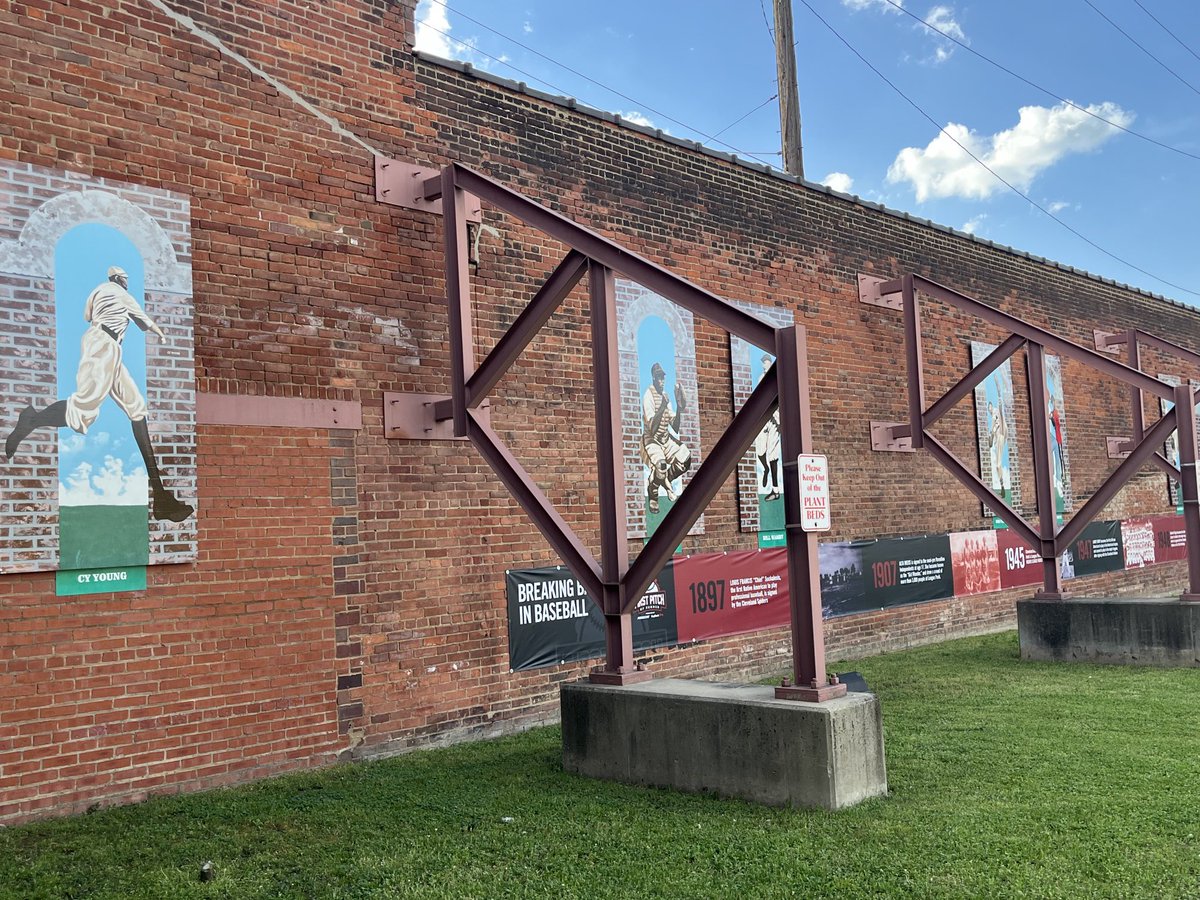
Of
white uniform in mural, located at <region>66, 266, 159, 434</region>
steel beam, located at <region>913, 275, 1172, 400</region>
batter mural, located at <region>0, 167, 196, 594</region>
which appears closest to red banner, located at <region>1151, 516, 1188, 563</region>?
steel beam, located at <region>913, 275, 1172, 400</region>

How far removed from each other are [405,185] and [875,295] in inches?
301

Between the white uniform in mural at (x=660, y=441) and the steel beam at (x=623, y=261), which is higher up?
the steel beam at (x=623, y=261)

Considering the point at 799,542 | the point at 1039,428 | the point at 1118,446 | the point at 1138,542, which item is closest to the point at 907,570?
the point at 1039,428

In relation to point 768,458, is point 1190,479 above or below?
below

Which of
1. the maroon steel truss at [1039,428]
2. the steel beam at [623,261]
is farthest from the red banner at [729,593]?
the steel beam at [623,261]

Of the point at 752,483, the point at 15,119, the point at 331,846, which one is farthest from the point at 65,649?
the point at 752,483

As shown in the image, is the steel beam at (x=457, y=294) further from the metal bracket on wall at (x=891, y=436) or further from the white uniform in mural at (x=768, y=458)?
the metal bracket on wall at (x=891, y=436)

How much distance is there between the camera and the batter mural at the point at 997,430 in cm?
1581

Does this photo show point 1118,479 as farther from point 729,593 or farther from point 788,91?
point 788,91

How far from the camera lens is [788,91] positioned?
19516 millimetres

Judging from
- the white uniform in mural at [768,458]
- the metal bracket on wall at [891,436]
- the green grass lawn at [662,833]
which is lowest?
the green grass lawn at [662,833]

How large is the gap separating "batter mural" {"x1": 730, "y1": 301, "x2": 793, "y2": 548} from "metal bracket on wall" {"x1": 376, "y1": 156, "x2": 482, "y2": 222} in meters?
4.17

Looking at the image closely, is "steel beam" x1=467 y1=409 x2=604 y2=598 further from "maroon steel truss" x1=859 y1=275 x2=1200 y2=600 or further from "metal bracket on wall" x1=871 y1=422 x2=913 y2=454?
"metal bracket on wall" x1=871 y1=422 x2=913 y2=454

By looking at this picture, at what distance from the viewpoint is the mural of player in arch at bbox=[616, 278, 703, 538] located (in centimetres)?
1063
